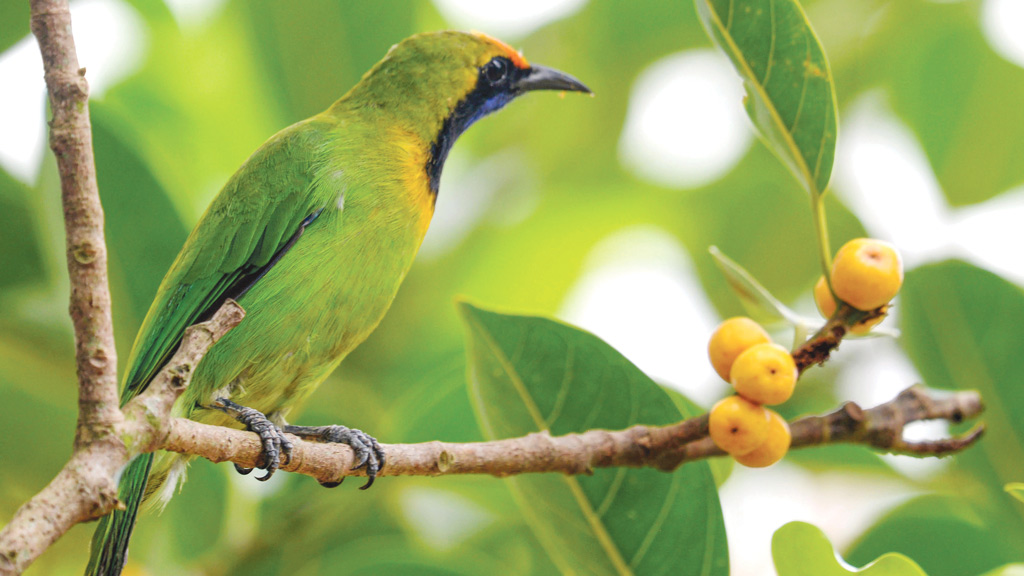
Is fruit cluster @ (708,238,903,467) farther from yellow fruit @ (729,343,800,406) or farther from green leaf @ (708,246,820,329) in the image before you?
green leaf @ (708,246,820,329)

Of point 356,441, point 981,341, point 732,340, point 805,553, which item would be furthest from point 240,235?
point 981,341

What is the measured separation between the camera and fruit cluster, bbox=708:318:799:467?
4.55ft

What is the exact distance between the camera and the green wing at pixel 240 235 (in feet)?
5.25

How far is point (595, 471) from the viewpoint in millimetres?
1746

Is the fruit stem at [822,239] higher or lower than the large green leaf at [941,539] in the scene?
higher

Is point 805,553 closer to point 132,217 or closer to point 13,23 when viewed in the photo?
point 132,217

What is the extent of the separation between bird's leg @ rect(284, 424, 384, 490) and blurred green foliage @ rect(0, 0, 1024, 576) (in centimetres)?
26

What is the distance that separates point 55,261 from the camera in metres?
1.95

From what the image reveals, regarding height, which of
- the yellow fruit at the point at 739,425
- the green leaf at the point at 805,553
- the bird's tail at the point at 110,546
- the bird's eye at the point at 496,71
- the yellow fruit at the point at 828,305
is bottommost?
the green leaf at the point at 805,553

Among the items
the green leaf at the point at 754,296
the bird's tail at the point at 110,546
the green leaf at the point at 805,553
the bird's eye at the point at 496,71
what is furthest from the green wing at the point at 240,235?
the green leaf at the point at 805,553

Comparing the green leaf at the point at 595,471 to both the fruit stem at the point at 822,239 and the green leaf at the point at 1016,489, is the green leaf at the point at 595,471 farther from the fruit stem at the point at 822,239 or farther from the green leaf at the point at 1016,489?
the green leaf at the point at 1016,489

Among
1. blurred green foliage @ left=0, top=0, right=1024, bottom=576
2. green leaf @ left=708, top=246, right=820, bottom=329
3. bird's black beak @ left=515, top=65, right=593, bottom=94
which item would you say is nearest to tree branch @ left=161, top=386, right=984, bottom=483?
green leaf @ left=708, top=246, right=820, bottom=329

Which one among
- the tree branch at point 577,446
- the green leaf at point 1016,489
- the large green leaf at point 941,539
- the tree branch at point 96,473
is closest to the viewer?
the tree branch at point 96,473

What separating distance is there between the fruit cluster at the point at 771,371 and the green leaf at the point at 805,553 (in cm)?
13
